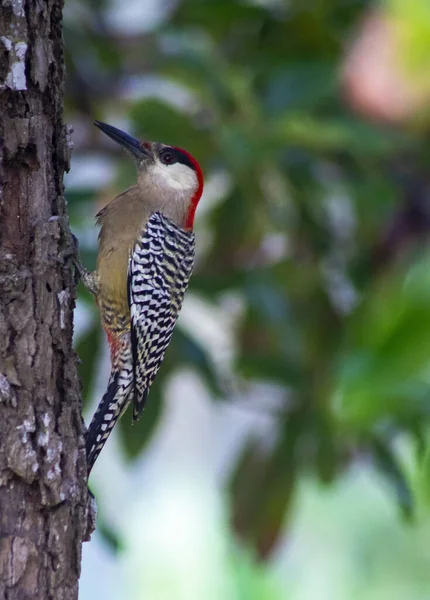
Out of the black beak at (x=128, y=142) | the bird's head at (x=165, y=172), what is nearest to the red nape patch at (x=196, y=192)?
the bird's head at (x=165, y=172)

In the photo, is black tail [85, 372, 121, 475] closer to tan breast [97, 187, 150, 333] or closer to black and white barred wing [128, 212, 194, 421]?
black and white barred wing [128, 212, 194, 421]

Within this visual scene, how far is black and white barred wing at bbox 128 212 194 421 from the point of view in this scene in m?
3.74

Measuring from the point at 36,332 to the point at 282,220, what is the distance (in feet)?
8.43

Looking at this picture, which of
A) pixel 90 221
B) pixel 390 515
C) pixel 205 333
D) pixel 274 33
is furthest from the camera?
pixel 205 333

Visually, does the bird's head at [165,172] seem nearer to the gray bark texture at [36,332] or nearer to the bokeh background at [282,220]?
the bokeh background at [282,220]

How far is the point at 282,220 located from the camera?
4.96 m

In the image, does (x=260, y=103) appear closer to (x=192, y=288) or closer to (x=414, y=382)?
(x=192, y=288)

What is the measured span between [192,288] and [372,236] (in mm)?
1383

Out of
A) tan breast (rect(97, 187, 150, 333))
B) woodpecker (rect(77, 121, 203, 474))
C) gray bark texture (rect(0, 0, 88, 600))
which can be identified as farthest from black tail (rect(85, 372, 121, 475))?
gray bark texture (rect(0, 0, 88, 600))

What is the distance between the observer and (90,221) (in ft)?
14.4

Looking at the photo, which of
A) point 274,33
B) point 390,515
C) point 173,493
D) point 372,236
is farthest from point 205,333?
point 274,33

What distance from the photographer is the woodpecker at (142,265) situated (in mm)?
3730

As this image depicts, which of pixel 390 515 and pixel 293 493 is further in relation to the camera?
pixel 390 515

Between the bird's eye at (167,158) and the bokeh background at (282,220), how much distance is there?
0.50 feet
